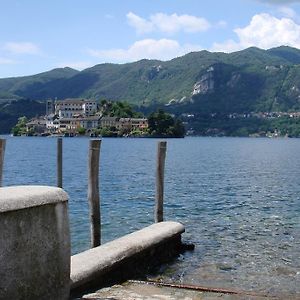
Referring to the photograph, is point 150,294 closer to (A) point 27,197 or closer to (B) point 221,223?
(A) point 27,197

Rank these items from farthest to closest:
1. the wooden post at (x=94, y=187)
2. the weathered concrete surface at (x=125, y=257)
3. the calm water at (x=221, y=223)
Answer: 1. the wooden post at (x=94, y=187)
2. the calm water at (x=221, y=223)
3. the weathered concrete surface at (x=125, y=257)

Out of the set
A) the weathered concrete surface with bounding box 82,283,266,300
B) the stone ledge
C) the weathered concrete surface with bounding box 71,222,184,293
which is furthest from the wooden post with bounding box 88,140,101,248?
the stone ledge

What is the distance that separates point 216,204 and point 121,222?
9.80 meters

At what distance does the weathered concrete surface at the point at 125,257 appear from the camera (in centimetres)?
1031

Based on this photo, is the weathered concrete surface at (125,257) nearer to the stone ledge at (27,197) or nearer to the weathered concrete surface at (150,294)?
the weathered concrete surface at (150,294)

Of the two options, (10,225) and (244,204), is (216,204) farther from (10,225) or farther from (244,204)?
(10,225)

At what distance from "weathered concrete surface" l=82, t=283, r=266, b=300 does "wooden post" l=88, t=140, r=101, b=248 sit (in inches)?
140

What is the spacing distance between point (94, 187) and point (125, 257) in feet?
9.98

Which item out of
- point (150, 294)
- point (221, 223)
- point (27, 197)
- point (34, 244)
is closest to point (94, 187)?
point (150, 294)

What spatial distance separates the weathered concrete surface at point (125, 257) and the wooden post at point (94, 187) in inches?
60.0

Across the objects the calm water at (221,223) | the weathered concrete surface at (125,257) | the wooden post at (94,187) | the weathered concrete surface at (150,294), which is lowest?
the calm water at (221,223)

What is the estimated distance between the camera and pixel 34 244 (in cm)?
744

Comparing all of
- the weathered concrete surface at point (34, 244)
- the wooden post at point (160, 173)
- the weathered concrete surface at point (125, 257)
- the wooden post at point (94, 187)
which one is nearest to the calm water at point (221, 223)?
the weathered concrete surface at point (125, 257)

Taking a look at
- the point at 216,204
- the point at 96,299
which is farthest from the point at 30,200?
the point at 216,204
